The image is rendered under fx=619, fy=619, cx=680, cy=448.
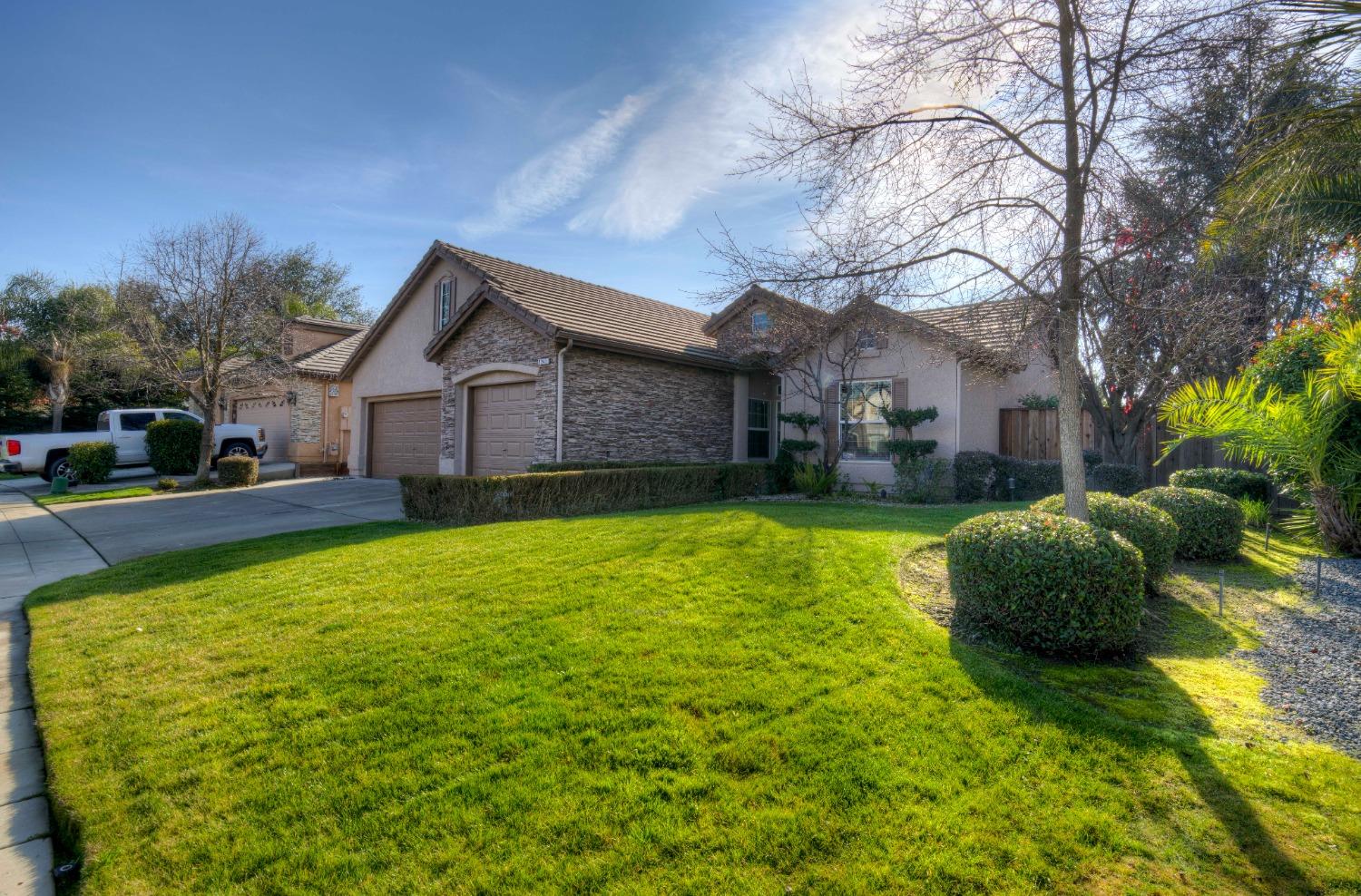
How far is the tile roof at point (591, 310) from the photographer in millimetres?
13797

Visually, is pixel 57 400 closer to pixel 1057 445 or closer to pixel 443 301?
pixel 443 301

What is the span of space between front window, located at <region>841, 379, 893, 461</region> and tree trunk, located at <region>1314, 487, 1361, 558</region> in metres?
7.58

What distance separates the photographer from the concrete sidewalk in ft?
8.61

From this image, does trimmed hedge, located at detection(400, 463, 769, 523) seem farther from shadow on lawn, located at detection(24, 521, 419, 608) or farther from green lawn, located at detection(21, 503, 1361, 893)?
green lawn, located at detection(21, 503, 1361, 893)

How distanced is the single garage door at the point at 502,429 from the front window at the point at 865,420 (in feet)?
23.9

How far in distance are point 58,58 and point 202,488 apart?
945 cm

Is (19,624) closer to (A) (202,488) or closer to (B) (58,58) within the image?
(B) (58,58)

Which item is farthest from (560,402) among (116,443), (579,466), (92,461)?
(116,443)

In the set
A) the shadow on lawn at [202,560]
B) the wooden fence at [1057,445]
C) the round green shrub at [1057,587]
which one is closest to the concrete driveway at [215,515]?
the shadow on lawn at [202,560]

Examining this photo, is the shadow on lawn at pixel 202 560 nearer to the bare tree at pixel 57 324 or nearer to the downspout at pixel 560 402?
the downspout at pixel 560 402

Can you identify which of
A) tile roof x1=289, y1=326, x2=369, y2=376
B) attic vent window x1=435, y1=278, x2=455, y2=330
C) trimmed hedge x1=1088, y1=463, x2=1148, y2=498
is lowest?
trimmed hedge x1=1088, y1=463, x2=1148, y2=498

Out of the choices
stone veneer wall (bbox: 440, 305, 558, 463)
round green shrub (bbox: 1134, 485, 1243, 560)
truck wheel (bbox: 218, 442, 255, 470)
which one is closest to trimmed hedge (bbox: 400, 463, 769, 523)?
stone veneer wall (bbox: 440, 305, 558, 463)

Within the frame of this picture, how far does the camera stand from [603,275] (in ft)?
56.7

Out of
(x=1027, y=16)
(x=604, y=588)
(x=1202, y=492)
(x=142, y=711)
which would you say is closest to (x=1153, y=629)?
(x=1202, y=492)
